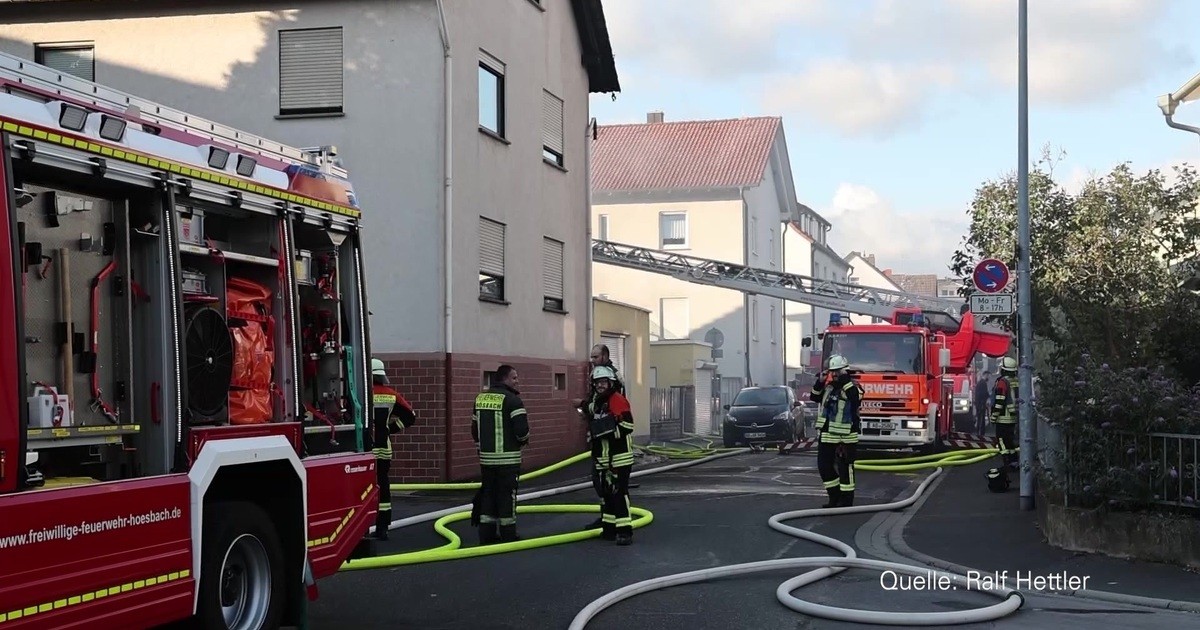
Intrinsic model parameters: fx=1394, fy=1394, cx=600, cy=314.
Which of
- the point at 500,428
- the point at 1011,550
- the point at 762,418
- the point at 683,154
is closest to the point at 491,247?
the point at 500,428

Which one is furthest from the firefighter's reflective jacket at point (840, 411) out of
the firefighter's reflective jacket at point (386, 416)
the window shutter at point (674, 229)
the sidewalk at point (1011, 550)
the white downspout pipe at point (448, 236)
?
the window shutter at point (674, 229)

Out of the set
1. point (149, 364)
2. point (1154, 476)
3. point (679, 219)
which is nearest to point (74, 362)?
point (149, 364)

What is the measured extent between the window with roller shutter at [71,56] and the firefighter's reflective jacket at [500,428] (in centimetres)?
1128

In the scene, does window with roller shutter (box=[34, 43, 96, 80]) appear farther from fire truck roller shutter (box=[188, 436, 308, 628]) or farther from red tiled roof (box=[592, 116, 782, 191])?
red tiled roof (box=[592, 116, 782, 191])

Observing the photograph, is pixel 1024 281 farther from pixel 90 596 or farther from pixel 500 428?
pixel 90 596

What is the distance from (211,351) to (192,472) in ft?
2.36

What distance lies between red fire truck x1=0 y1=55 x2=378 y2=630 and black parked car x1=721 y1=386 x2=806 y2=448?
70.7 ft

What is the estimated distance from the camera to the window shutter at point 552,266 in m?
23.1

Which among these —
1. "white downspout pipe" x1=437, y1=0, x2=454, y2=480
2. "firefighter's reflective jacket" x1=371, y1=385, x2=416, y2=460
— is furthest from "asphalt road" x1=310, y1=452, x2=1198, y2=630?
"white downspout pipe" x1=437, y1=0, x2=454, y2=480

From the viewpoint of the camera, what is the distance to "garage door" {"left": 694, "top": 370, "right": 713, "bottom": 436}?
136 ft

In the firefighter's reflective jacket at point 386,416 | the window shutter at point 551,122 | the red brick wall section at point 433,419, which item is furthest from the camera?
the window shutter at point 551,122

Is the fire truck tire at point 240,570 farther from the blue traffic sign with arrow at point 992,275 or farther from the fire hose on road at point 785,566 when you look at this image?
the blue traffic sign with arrow at point 992,275

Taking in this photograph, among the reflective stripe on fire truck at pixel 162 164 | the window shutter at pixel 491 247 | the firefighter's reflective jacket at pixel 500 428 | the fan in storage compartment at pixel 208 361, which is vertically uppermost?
the window shutter at pixel 491 247

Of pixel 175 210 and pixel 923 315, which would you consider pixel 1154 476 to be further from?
pixel 923 315
